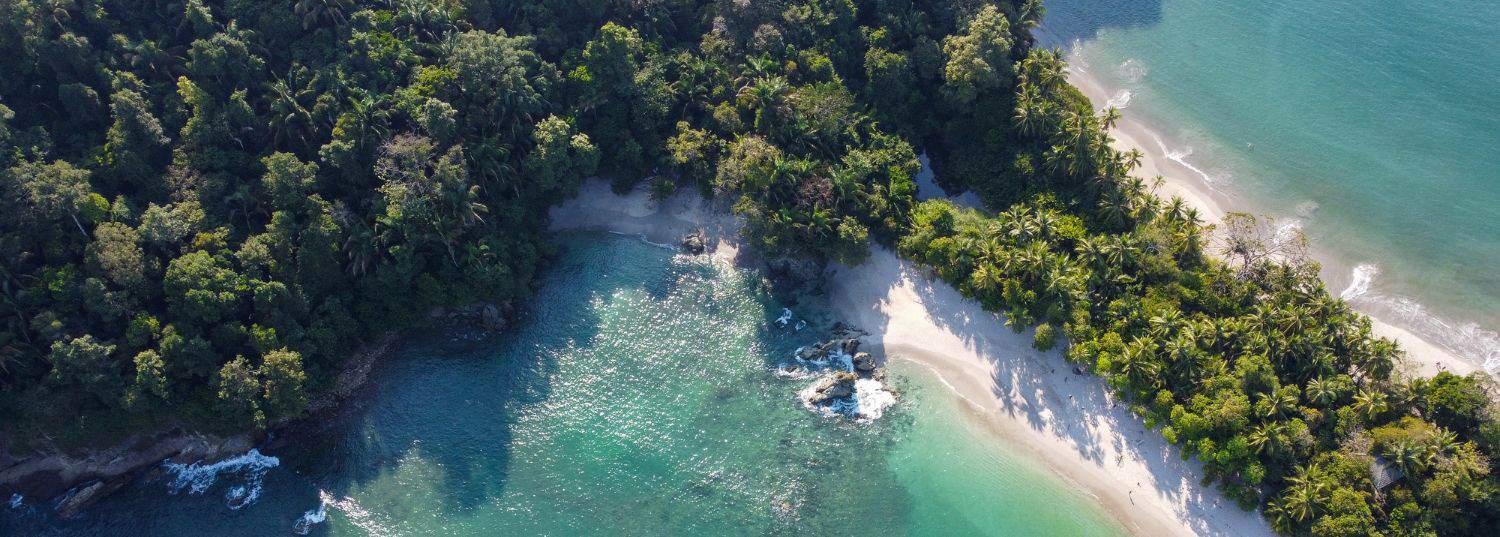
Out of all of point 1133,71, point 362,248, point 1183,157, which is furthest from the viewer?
point 1133,71

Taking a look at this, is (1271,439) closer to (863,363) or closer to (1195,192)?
(1195,192)

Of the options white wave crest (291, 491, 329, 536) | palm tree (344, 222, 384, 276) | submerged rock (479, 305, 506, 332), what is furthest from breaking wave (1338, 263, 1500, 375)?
white wave crest (291, 491, 329, 536)

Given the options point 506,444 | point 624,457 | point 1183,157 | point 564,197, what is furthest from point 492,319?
point 1183,157

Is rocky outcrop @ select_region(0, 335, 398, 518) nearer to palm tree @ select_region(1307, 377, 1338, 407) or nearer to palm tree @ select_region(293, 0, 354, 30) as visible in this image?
palm tree @ select_region(293, 0, 354, 30)

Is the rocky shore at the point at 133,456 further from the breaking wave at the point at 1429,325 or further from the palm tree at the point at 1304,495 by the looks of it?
the breaking wave at the point at 1429,325

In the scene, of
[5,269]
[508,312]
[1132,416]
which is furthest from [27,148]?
[1132,416]

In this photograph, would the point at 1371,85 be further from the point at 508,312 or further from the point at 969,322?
the point at 508,312
